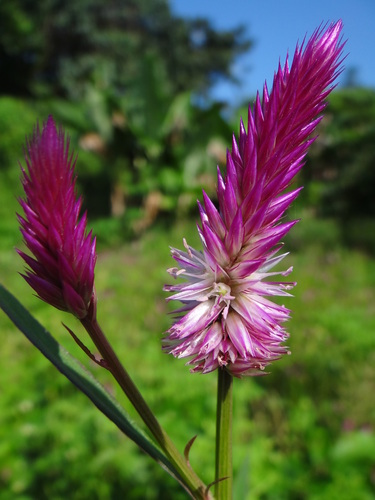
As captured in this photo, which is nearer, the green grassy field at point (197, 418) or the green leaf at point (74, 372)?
the green leaf at point (74, 372)

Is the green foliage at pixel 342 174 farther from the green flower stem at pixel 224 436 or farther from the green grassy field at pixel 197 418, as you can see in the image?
the green flower stem at pixel 224 436

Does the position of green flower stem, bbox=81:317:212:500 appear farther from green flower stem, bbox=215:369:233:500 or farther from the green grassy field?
the green grassy field

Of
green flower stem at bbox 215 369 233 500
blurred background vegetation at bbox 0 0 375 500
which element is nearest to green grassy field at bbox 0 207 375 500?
blurred background vegetation at bbox 0 0 375 500

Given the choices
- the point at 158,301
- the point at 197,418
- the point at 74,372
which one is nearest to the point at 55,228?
the point at 74,372

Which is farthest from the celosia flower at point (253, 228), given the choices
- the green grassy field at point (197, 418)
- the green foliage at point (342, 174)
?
the green foliage at point (342, 174)

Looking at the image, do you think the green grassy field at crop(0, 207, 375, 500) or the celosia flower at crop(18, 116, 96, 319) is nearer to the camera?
the celosia flower at crop(18, 116, 96, 319)

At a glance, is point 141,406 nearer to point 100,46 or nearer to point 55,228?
point 55,228
